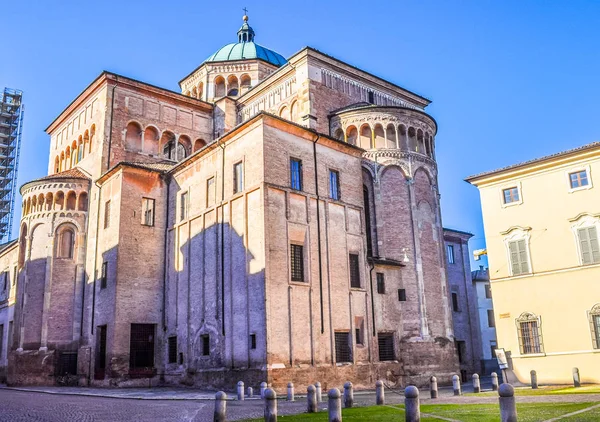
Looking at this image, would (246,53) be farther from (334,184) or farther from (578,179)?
(578,179)

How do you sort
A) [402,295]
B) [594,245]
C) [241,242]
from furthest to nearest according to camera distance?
[402,295]
[594,245]
[241,242]

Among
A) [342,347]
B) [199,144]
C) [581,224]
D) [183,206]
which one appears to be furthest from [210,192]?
[581,224]

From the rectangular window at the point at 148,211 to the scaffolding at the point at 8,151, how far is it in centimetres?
4586

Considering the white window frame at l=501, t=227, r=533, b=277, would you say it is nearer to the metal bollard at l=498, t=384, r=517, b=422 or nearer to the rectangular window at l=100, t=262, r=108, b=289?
the metal bollard at l=498, t=384, r=517, b=422

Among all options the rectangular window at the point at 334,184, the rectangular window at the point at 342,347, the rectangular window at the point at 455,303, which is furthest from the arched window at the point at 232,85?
the rectangular window at the point at 342,347

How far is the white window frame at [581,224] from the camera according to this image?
23062mm

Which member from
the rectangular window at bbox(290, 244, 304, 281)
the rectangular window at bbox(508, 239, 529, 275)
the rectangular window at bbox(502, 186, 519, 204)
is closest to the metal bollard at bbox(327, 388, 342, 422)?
the rectangular window at bbox(290, 244, 304, 281)

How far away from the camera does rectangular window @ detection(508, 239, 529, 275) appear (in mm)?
24875

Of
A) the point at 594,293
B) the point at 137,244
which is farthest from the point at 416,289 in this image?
the point at 137,244

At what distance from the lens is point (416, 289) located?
27266 mm

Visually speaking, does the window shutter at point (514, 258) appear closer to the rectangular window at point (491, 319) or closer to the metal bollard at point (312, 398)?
the metal bollard at point (312, 398)

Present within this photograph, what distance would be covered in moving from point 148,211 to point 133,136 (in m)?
5.62

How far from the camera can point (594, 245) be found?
23062mm

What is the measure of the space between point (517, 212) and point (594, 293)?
15.7ft
